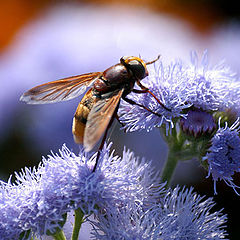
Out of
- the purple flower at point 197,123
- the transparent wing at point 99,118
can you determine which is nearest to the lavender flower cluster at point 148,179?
the purple flower at point 197,123

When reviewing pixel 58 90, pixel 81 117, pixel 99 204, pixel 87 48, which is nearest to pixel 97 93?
pixel 81 117

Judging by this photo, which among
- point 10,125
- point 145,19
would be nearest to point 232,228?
point 10,125

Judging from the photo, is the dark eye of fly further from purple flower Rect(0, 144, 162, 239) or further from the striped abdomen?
purple flower Rect(0, 144, 162, 239)

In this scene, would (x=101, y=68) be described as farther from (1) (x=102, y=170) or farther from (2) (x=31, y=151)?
(1) (x=102, y=170)

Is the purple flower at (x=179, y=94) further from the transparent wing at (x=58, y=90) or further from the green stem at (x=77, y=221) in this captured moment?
the green stem at (x=77, y=221)

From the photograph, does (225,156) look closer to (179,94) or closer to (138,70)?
(179,94)
